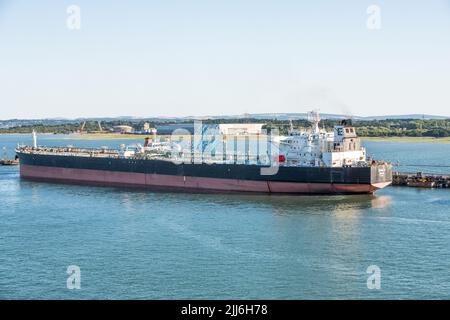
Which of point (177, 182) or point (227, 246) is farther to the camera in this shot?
point (177, 182)

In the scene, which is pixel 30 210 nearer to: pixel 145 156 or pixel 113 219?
pixel 113 219

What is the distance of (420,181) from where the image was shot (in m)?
31.3

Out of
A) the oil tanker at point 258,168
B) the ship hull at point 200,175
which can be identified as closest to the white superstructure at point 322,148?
the oil tanker at point 258,168

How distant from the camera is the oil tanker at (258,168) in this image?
26.8 metres

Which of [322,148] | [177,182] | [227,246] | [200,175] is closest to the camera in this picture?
[227,246]

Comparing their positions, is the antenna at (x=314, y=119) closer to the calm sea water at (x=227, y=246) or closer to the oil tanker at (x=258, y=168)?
the oil tanker at (x=258, y=168)

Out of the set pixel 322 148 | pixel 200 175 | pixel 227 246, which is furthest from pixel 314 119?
pixel 227 246

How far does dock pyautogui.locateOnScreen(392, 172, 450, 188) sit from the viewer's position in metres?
30.8

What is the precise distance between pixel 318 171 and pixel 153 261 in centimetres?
1348

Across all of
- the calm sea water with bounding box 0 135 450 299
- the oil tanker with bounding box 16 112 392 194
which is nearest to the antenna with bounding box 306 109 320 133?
the oil tanker with bounding box 16 112 392 194

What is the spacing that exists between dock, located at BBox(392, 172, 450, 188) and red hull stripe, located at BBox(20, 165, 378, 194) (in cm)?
574

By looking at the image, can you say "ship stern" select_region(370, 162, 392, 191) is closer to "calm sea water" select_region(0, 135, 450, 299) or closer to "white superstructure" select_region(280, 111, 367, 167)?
"calm sea water" select_region(0, 135, 450, 299)

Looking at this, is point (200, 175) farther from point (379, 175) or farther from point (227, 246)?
point (227, 246)

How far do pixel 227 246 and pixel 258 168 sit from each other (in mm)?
11522
